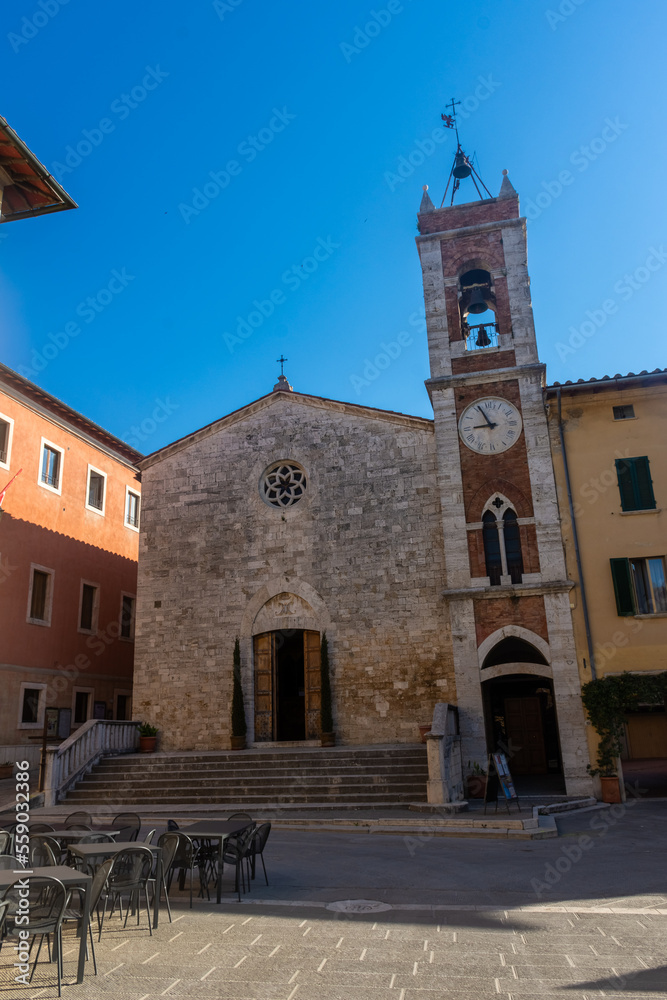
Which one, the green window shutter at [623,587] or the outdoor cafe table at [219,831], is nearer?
the outdoor cafe table at [219,831]

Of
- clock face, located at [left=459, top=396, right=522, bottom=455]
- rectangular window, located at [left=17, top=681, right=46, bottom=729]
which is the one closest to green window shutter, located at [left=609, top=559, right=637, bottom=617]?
clock face, located at [left=459, top=396, right=522, bottom=455]

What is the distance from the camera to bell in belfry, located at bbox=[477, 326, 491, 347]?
19.9 metres

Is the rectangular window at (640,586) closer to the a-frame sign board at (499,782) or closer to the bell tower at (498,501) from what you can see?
the bell tower at (498,501)

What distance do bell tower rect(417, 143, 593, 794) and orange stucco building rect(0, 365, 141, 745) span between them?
32.6ft

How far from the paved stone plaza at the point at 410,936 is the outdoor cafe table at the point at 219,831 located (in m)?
0.42

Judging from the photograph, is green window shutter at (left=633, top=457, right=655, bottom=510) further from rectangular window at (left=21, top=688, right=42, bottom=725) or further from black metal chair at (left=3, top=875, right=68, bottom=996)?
rectangular window at (left=21, top=688, right=42, bottom=725)

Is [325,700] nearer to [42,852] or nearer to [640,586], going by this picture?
[640,586]

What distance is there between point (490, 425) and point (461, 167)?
799 cm

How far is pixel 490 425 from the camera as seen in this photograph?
19.0m

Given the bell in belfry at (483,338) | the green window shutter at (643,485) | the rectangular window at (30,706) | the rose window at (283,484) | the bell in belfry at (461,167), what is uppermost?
the bell in belfry at (461,167)

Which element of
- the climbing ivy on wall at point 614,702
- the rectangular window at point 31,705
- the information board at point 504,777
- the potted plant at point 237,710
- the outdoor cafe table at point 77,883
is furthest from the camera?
the rectangular window at point 31,705

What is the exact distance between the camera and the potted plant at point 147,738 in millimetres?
19281

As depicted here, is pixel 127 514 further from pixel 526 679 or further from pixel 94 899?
pixel 94 899

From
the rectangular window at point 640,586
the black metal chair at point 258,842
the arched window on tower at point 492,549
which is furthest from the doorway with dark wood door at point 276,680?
the black metal chair at point 258,842
